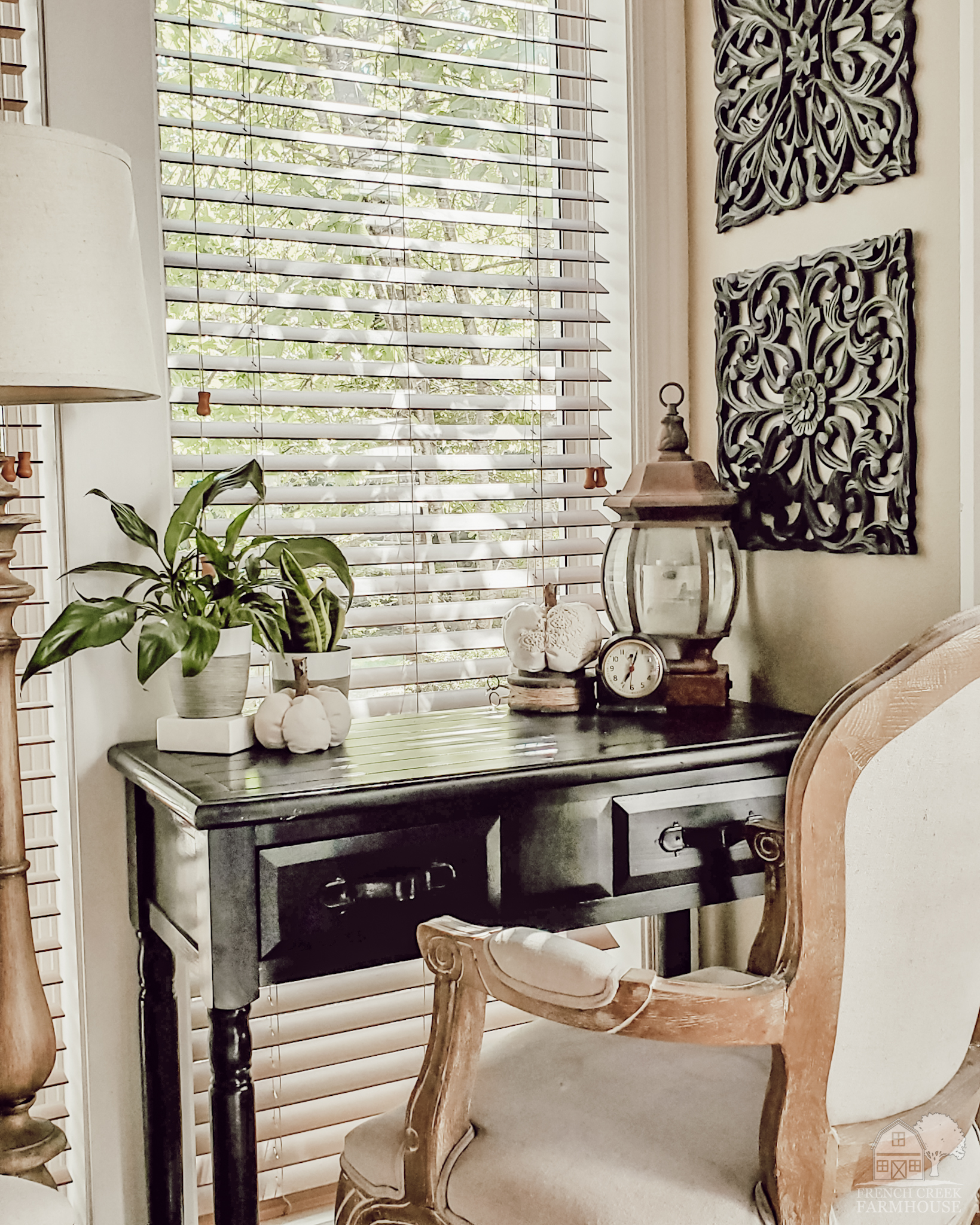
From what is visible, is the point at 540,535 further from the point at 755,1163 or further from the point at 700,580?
the point at 755,1163

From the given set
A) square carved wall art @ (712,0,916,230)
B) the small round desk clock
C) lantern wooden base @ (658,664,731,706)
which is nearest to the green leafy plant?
the small round desk clock

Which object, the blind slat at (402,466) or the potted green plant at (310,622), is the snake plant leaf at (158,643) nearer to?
the potted green plant at (310,622)

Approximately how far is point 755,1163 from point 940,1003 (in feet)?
0.76

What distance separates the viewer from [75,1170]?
1.82m

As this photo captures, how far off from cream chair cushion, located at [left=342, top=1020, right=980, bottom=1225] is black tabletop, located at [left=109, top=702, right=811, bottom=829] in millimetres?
323

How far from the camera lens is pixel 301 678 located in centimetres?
163

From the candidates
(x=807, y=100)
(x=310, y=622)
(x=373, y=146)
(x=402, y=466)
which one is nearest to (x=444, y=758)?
(x=310, y=622)

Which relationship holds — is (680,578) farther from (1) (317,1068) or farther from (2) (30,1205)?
(2) (30,1205)

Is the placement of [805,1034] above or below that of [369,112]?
below

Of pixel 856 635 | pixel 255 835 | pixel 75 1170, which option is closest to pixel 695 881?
pixel 856 635

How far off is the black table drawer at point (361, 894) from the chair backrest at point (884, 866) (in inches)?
20.0

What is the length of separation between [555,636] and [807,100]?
2.96ft

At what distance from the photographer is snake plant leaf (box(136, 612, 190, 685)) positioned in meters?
1.50

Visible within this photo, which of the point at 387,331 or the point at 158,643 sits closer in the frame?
the point at 158,643
